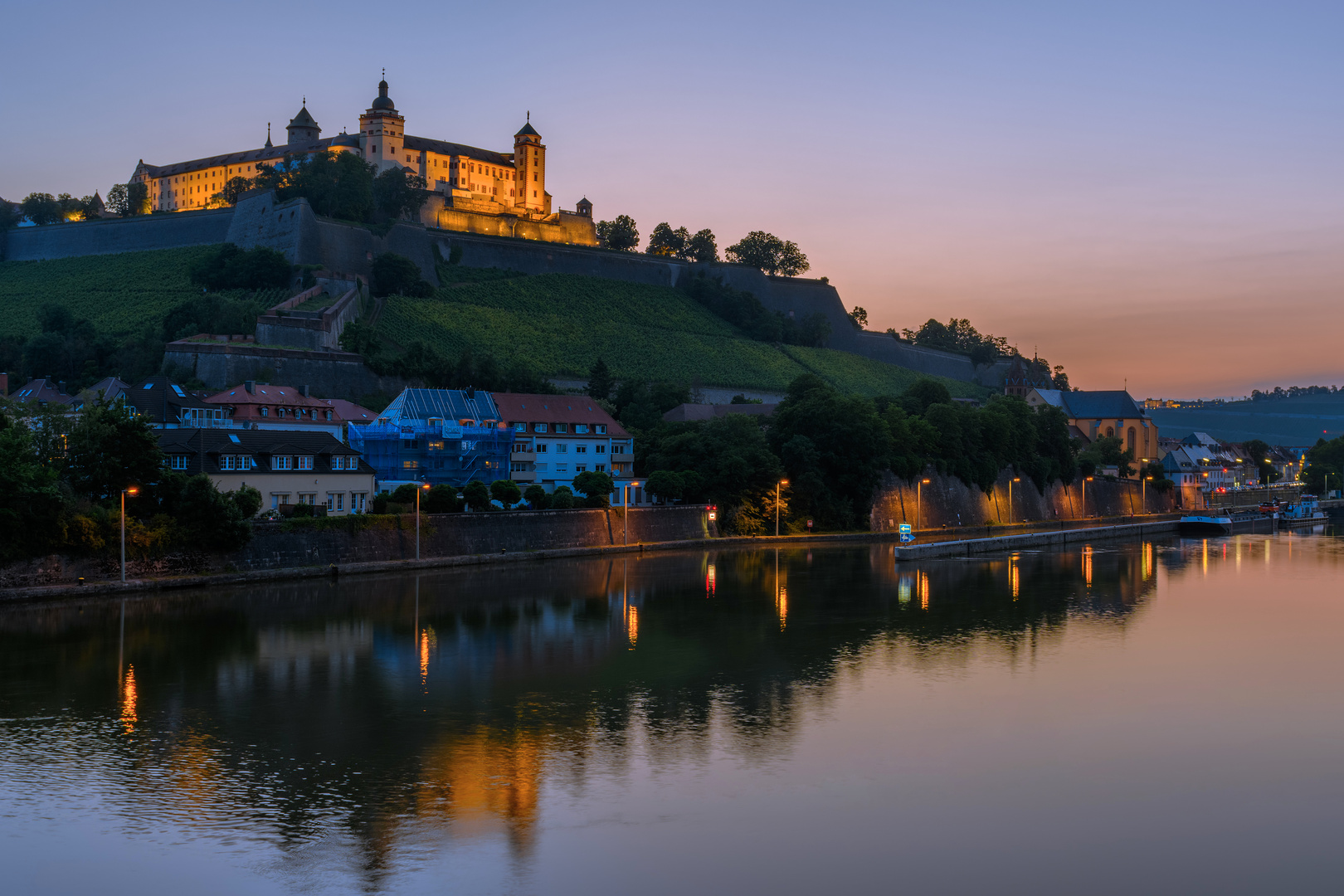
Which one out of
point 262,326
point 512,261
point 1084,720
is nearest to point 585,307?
point 512,261

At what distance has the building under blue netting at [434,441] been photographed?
39.3 metres

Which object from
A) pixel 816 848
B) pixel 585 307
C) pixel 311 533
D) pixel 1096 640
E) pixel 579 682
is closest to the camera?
pixel 816 848

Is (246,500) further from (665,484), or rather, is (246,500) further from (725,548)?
(725,548)

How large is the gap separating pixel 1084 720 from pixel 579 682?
290 inches

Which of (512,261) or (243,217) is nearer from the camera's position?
(243,217)

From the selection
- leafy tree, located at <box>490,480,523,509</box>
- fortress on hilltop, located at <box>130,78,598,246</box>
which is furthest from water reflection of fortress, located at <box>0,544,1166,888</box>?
fortress on hilltop, located at <box>130,78,598,246</box>

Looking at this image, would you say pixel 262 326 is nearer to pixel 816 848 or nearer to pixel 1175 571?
pixel 1175 571

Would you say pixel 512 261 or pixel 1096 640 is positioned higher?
pixel 512 261

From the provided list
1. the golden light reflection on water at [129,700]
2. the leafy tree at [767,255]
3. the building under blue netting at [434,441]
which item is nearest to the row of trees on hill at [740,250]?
the leafy tree at [767,255]

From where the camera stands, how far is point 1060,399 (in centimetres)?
8844

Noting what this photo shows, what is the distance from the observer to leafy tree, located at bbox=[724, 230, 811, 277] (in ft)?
315

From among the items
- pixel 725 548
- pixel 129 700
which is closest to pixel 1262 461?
pixel 725 548

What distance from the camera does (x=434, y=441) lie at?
1567 inches

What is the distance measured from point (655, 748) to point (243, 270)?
5203 centimetres
